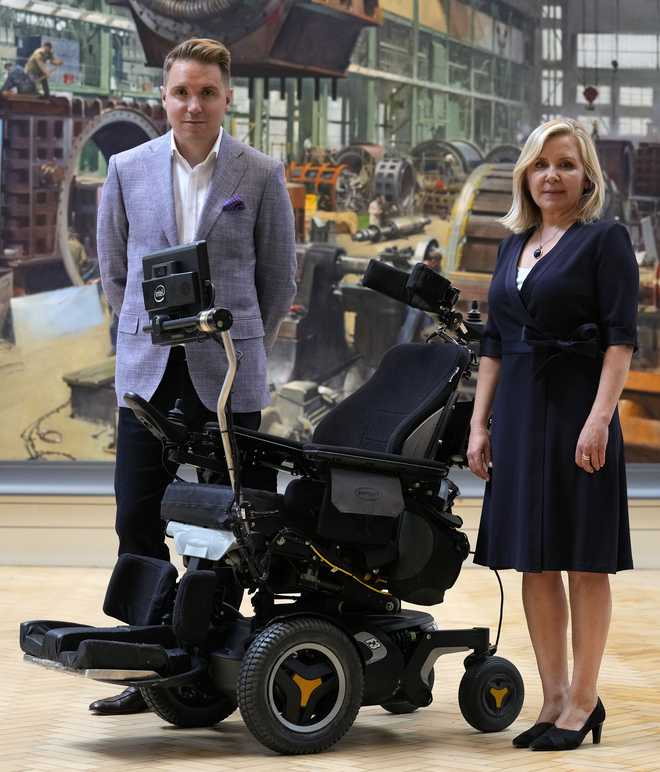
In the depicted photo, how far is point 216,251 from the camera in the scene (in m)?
4.04

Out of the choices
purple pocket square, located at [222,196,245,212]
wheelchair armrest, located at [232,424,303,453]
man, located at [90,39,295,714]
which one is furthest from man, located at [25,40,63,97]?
wheelchair armrest, located at [232,424,303,453]

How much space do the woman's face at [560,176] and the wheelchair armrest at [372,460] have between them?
2.31 ft

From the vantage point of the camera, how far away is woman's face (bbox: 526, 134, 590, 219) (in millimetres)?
3760

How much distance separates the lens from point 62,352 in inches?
342

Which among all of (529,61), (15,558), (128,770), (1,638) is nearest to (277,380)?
(15,558)

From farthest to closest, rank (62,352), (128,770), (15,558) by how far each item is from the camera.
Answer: (62,352) → (15,558) → (128,770)

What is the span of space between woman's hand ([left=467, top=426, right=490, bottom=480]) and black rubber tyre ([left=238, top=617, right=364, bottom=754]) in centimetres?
55

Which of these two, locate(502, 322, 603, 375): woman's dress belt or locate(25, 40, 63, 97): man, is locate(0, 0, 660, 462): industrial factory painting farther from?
locate(502, 322, 603, 375): woman's dress belt

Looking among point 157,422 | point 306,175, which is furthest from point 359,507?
point 306,175

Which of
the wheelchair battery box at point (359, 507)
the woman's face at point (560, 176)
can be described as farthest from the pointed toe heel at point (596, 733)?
the woman's face at point (560, 176)

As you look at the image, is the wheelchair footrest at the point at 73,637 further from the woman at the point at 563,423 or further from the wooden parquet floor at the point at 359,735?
the woman at the point at 563,423

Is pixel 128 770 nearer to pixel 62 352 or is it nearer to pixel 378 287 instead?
pixel 378 287

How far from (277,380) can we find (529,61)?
7.91 ft

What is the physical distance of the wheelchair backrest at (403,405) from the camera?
12.8ft
